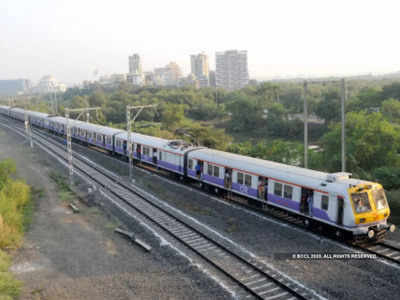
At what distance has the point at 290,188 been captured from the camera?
18844 millimetres

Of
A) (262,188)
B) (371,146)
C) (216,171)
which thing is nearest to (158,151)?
(216,171)

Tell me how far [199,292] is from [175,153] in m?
16.6

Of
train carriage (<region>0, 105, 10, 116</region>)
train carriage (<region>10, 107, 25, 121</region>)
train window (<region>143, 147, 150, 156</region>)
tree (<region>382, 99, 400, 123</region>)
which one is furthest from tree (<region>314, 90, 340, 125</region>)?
train carriage (<region>0, 105, 10, 116</region>)

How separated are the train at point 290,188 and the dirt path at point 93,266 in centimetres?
625

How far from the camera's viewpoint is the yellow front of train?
15898 mm

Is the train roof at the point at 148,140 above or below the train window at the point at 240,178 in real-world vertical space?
above

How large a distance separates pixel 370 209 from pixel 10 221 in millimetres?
16722

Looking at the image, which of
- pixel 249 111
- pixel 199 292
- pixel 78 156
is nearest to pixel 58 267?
pixel 199 292

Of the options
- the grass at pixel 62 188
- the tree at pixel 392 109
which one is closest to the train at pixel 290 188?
the grass at pixel 62 188

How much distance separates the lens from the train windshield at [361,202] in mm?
15945

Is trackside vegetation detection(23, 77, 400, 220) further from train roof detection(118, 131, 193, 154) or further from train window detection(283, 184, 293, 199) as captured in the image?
train window detection(283, 184, 293, 199)

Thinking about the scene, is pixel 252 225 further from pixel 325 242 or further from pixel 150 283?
pixel 150 283

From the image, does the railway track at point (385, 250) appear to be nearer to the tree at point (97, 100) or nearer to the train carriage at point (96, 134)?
the train carriage at point (96, 134)

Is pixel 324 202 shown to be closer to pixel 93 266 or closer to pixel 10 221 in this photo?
pixel 93 266
